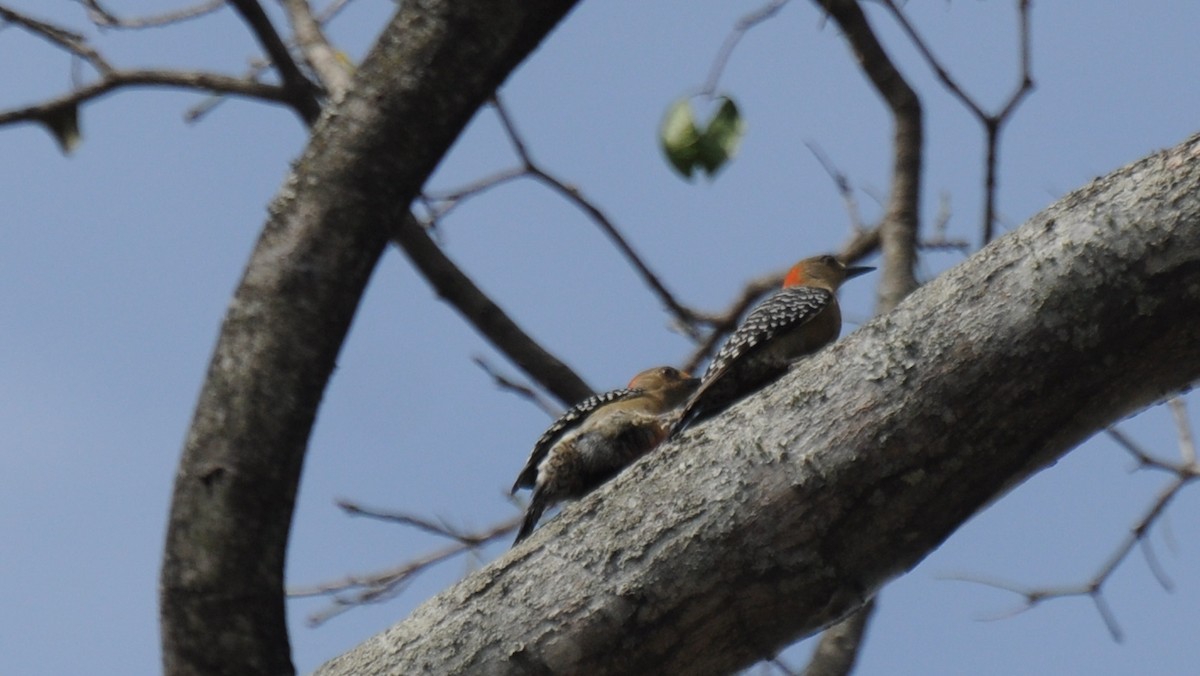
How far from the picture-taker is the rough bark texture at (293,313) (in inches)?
128

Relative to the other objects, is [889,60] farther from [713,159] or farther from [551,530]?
[551,530]

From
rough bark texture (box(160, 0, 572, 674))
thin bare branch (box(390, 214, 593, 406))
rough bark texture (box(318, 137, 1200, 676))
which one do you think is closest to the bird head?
thin bare branch (box(390, 214, 593, 406))

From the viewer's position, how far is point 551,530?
2930mm

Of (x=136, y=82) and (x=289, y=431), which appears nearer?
(x=289, y=431)

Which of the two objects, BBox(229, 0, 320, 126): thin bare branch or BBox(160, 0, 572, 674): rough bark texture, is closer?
BBox(160, 0, 572, 674): rough bark texture

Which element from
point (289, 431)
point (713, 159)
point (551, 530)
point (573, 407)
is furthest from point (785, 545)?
point (713, 159)

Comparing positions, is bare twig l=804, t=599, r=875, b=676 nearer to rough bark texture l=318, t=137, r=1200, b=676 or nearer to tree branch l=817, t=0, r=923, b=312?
tree branch l=817, t=0, r=923, b=312

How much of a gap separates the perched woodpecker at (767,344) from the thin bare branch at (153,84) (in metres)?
1.80

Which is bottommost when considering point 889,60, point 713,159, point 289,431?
point 289,431

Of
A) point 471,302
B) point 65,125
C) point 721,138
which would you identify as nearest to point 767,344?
point 721,138

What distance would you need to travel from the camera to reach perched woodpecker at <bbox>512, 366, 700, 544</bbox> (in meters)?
5.01

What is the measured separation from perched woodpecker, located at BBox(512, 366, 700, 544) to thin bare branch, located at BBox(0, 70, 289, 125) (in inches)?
59.6

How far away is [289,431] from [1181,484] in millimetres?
3650

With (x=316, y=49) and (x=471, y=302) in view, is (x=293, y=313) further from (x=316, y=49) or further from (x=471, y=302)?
(x=316, y=49)
